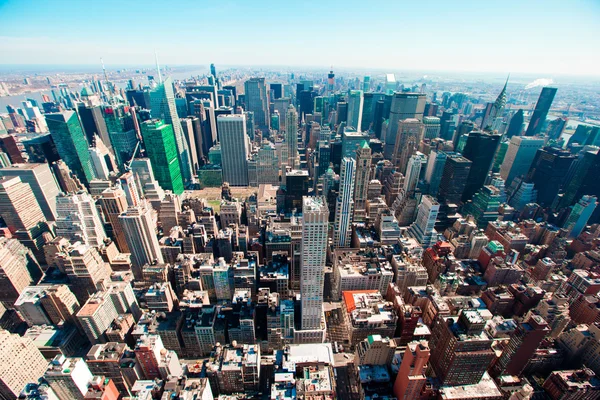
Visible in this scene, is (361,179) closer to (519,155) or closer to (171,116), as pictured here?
(519,155)

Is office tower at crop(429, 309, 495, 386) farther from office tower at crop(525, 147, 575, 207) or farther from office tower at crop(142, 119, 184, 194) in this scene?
office tower at crop(142, 119, 184, 194)

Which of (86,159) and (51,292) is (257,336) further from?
(86,159)

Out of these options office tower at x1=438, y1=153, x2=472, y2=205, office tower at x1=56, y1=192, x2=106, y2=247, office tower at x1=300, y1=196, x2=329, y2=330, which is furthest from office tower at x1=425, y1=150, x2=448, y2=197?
office tower at x1=56, y1=192, x2=106, y2=247

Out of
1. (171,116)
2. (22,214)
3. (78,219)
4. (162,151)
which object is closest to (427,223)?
(78,219)

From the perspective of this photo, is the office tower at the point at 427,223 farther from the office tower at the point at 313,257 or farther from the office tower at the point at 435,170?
the office tower at the point at 313,257

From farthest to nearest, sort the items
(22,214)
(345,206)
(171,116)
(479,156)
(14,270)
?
1. (171,116)
2. (479,156)
3. (345,206)
4. (22,214)
5. (14,270)

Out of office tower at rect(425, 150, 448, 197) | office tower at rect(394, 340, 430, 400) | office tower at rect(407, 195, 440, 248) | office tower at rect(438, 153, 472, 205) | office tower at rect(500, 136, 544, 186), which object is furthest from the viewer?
office tower at rect(500, 136, 544, 186)
